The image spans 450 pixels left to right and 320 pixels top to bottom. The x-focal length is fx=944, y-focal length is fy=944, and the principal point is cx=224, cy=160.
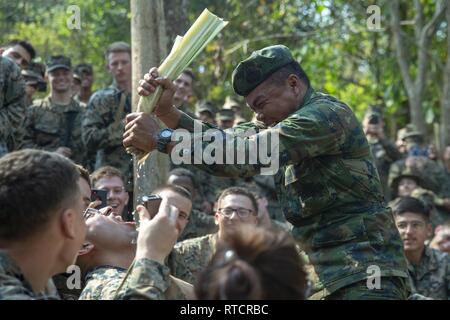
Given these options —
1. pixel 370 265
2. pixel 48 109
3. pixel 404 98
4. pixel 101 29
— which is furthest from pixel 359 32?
pixel 370 265

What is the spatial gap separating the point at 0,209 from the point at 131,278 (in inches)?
21.5

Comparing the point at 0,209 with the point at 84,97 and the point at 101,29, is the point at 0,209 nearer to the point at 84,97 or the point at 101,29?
the point at 84,97

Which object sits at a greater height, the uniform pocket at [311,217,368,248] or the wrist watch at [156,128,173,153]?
the wrist watch at [156,128,173,153]

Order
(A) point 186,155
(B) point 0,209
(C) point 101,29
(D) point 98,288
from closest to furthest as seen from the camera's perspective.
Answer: (B) point 0,209, (D) point 98,288, (A) point 186,155, (C) point 101,29

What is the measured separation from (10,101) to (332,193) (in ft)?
13.1

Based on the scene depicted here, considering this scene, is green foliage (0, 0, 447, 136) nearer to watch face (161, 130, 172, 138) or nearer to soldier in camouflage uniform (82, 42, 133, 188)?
soldier in camouflage uniform (82, 42, 133, 188)

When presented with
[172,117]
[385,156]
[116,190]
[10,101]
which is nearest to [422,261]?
[116,190]

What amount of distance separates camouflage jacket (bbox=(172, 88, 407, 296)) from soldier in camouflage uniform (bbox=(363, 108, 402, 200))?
7.54m

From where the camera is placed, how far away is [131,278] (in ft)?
11.6

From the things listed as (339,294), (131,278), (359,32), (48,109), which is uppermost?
(359,32)

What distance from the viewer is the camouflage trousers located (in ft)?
15.5

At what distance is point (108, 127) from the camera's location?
9453 millimetres

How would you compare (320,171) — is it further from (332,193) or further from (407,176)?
(407,176)

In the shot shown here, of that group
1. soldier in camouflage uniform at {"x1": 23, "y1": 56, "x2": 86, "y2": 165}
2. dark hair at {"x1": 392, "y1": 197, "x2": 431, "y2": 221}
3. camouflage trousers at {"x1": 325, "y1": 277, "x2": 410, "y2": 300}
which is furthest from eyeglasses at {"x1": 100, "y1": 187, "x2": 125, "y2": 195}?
camouflage trousers at {"x1": 325, "y1": 277, "x2": 410, "y2": 300}
